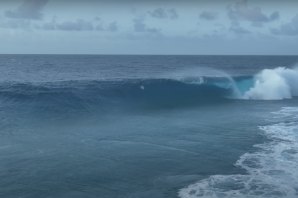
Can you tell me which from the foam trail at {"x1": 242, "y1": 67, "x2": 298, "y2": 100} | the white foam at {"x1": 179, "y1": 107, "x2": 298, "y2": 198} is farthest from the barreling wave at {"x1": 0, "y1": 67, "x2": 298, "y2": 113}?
the white foam at {"x1": 179, "y1": 107, "x2": 298, "y2": 198}

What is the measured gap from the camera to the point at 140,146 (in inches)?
551

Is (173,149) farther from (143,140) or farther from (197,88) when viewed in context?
(197,88)

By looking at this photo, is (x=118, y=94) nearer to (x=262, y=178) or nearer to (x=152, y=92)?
(x=152, y=92)

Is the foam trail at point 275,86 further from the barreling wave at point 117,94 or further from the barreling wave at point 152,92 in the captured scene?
the barreling wave at point 117,94

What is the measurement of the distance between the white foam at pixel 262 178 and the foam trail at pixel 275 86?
1604 centimetres

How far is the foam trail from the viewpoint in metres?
30.6

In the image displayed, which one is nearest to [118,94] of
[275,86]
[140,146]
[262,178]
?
[275,86]

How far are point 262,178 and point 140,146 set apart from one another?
4.69m

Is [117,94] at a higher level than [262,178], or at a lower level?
higher

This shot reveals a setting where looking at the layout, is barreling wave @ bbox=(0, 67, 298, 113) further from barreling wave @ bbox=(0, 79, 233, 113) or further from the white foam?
the white foam

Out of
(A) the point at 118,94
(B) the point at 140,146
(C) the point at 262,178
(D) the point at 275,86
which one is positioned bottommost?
(C) the point at 262,178

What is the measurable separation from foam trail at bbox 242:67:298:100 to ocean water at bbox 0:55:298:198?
278 centimetres

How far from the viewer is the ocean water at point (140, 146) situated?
9930mm

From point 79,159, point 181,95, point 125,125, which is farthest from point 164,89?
point 79,159
